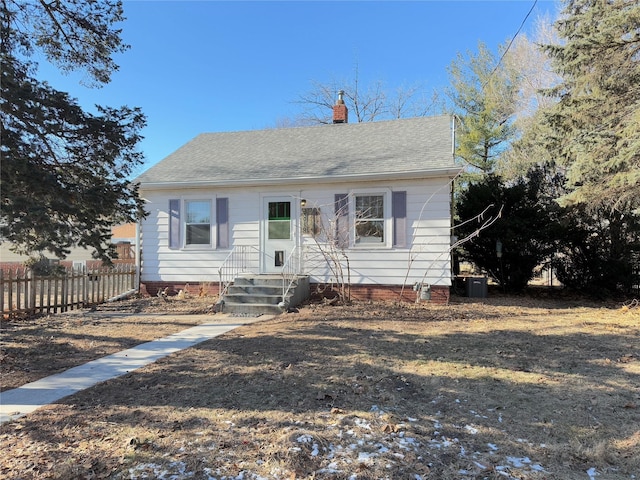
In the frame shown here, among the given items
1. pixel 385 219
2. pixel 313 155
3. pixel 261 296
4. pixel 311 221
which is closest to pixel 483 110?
pixel 313 155

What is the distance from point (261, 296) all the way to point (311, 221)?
249cm

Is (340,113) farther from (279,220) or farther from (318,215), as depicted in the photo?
Result: (279,220)

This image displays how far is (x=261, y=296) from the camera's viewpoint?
9.02 meters

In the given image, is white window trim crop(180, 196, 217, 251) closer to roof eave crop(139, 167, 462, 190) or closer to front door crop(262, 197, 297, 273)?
roof eave crop(139, 167, 462, 190)

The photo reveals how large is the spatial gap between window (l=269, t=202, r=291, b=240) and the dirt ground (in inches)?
163

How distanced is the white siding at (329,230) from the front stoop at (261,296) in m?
→ 1.07

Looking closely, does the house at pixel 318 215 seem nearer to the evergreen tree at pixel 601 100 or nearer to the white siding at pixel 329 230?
the white siding at pixel 329 230

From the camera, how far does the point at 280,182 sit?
33.7ft

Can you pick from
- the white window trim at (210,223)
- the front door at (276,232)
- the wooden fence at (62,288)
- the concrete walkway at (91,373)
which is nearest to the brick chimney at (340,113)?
the front door at (276,232)

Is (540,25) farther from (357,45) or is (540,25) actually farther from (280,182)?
(280,182)

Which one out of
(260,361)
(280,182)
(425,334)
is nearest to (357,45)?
(280,182)

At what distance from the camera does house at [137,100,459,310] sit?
385 inches

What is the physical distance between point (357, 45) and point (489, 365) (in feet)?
73.6

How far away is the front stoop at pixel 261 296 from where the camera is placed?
8745 millimetres
